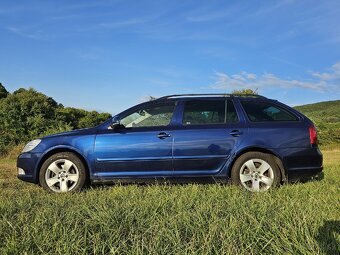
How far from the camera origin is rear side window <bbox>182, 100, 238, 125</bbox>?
24.1ft

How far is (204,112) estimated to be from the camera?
7445 millimetres

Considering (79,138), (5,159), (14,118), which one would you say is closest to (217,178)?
(79,138)

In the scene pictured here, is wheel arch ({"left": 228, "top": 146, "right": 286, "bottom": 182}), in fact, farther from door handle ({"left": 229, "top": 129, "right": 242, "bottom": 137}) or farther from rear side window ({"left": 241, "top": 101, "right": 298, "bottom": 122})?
rear side window ({"left": 241, "top": 101, "right": 298, "bottom": 122})

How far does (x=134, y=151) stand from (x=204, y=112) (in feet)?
4.54

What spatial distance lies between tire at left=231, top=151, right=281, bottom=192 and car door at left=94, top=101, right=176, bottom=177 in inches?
43.4

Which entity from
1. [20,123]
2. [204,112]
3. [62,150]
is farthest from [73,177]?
[20,123]

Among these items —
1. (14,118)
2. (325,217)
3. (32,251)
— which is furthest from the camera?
(14,118)

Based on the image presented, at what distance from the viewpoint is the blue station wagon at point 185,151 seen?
7051 millimetres

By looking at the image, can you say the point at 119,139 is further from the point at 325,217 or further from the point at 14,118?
the point at 14,118

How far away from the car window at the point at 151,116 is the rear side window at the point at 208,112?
0.29 m

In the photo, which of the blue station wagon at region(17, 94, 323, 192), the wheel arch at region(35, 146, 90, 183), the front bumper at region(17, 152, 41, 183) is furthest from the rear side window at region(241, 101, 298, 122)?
the front bumper at region(17, 152, 41, 183)

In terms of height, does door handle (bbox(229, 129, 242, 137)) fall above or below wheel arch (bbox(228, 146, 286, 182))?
above

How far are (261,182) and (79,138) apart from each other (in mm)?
3093

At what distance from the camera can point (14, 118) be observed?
16891 mm
